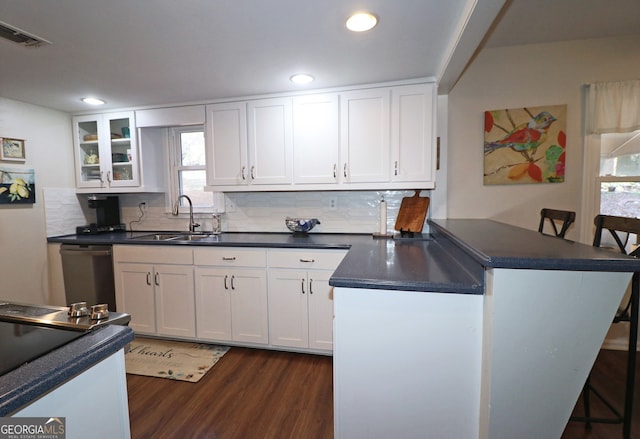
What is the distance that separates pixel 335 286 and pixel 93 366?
863 millimetres

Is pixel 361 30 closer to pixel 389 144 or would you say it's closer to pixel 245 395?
pixel 389 144

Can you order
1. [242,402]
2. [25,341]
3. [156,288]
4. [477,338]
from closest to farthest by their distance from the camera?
[25,341]
[477,338]
[242,402]
[156,288]

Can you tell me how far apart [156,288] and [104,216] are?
1.27 m

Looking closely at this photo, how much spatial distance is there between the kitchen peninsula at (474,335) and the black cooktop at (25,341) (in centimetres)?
91

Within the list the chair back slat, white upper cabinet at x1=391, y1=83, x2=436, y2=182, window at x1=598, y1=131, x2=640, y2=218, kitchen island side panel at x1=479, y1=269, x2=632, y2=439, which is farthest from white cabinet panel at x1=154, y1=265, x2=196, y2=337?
window at x1=598, y1=131, x2=640, y2=218

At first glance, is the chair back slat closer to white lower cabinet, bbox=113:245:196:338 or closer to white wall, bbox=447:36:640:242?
white wall, bbox=447:36:640:242

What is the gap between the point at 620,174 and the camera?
246cm

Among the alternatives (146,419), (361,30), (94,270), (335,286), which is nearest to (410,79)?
(361,30)

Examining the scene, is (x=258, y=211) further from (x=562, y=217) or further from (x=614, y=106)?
(x=614, y=106)

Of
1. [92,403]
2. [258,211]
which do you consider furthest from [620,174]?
[92,403]

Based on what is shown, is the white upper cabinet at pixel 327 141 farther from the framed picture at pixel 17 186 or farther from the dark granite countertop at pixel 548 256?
the framed picture at pixel 17 186

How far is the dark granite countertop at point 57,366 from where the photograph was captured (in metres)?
0.54

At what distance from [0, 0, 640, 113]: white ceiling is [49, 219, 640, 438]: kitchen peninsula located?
1.13 m

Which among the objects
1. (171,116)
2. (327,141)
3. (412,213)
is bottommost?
(412,213)
